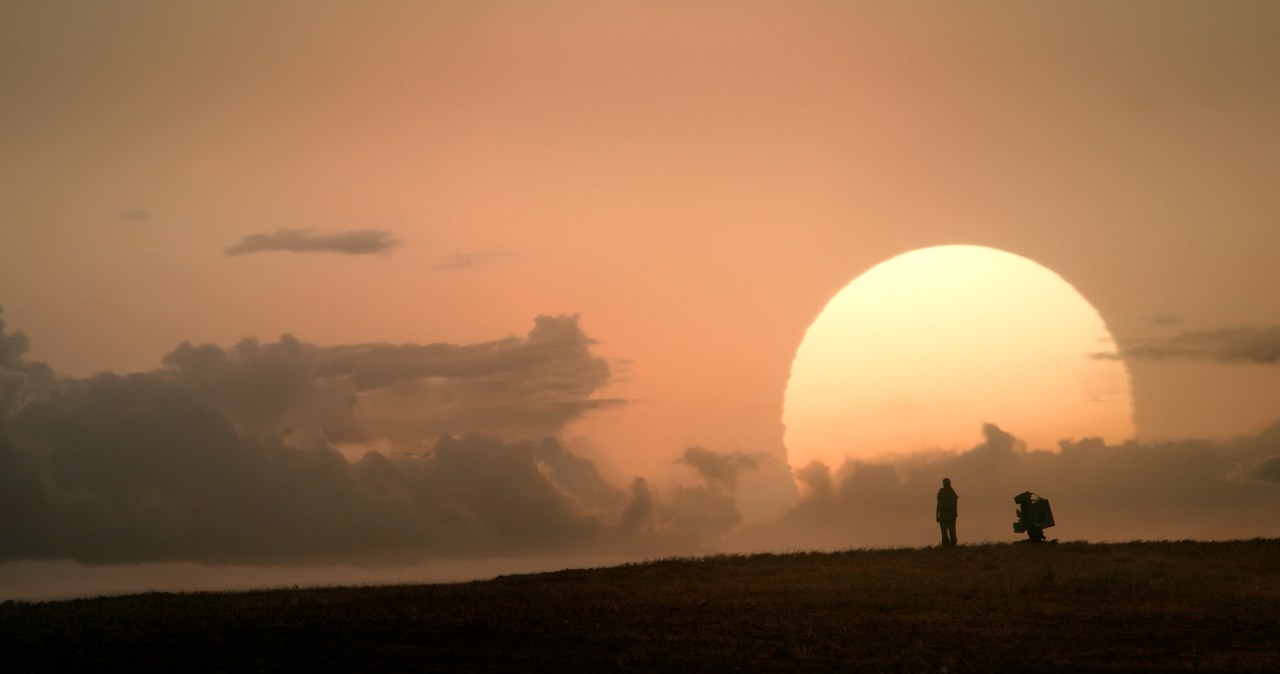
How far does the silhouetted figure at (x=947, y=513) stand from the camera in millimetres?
43969

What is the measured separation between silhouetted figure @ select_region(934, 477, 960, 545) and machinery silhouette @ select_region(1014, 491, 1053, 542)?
222cm

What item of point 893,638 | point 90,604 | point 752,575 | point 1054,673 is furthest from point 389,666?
point 752,575

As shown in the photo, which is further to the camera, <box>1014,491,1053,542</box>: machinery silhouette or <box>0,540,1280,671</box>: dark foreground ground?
<box>1014,491,1053,542</box>: machinery silhouette

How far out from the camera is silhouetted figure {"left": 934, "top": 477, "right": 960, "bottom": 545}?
144 feet

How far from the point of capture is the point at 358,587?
35812mm

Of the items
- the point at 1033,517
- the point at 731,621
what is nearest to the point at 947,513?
the point at 1033,517

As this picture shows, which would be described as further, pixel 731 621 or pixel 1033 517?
pixel 1033 517

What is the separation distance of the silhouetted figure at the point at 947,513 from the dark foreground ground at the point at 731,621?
5675 mm

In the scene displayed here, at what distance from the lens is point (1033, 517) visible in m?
43.4

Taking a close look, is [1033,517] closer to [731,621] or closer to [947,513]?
[947,513]

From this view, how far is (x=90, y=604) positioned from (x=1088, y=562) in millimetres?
27997

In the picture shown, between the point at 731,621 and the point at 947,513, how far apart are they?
19.4 metres

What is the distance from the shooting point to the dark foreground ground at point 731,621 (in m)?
22.5

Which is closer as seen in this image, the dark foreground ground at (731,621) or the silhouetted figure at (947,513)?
the dark foreground ground at (731,621)
